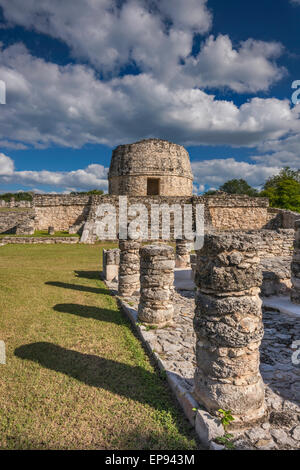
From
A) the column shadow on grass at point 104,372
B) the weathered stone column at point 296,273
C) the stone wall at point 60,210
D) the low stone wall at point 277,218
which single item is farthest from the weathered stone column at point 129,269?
the low stone wall at point 277,218

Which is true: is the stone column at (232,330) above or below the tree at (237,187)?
below

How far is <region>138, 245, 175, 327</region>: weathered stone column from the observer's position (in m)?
5.32

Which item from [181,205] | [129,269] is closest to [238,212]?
[181,205]

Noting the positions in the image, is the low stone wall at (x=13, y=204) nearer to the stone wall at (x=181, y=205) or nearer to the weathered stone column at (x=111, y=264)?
the stone wall at (x=181, y=205)

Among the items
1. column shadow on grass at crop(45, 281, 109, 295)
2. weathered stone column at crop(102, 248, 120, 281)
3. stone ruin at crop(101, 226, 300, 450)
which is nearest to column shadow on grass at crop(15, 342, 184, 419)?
stone ruin at crop(101, 226, 300, 450)

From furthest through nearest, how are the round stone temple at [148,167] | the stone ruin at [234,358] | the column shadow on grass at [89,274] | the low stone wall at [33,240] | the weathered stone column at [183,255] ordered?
the round stone temple at [148,167]
the low stone wall at [33,240]
the weathered stone column at [183,255]
the column shadow on grass at [89,274]
the stone ruin at [234,358]

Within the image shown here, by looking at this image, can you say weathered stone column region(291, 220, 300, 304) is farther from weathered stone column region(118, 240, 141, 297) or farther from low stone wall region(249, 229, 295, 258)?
low stone wall region(249, 229, 295, 258)

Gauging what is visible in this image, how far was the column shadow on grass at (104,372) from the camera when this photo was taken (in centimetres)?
327

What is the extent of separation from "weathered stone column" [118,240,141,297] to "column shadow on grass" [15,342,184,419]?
322 cm

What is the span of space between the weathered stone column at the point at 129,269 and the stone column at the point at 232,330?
190 inches

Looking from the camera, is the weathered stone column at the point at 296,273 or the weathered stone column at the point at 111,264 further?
the weathered stone column at the point at 111,264

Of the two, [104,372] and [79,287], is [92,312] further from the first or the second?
[104,372]

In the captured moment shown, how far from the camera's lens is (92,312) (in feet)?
20.2

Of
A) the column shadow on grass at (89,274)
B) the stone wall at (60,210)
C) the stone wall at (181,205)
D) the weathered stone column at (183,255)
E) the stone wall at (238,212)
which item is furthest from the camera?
the stone wall at (60,210)
